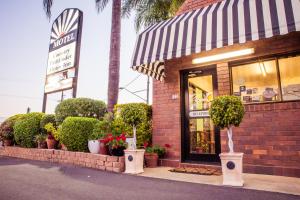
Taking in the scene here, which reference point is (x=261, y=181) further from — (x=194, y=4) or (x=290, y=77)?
(x=194, y=4)

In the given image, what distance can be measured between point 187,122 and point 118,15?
548 centimetres

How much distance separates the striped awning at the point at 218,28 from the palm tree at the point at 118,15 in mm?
2450

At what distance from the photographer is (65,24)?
10.4 meters

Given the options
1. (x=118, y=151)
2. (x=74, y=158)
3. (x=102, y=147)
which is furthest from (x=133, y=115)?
(x=74, y=158)

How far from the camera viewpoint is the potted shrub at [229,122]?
3.59 meters

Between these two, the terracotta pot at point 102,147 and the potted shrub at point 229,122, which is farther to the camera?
the terracotta pot at point 102,147

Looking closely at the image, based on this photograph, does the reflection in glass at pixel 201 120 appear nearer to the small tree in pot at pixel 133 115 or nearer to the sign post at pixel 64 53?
the small tree in pot at pixel 133 115

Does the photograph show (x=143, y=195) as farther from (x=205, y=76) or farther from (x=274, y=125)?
(x=205, y=76)

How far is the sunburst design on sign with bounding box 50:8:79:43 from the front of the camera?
9.98m

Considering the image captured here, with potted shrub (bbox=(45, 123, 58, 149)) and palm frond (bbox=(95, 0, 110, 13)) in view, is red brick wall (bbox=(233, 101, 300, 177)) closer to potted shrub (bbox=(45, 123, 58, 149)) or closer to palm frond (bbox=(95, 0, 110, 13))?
potted shrub (bbox=(45, 123, 58, 149))

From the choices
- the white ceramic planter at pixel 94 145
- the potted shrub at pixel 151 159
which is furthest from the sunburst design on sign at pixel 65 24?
the potted shrub at pixel 151 159

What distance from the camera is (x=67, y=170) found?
195 inches

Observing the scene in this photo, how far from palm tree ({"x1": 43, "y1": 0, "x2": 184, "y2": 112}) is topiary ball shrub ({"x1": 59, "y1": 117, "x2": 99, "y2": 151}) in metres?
1.43

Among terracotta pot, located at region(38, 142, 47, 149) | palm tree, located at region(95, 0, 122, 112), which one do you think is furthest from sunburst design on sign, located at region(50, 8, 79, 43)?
terracotta pot, located at region(38, 142, 47, 149)
